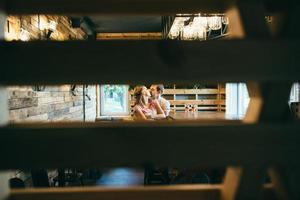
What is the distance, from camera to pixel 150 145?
35.0 inches

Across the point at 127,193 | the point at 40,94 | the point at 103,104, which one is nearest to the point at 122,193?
the point at 127,193

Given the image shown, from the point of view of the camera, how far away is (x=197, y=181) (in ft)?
12.4

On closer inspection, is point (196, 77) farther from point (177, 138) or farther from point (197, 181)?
point (197, 181)

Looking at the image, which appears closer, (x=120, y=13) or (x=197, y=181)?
(x=120, y=13)

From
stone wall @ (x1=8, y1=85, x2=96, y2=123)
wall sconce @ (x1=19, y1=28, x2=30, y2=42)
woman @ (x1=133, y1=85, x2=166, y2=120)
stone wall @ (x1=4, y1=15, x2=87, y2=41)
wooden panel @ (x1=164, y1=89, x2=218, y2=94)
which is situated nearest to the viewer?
stone wall @ (x1=4, y1=15, x2=87, y2=41)

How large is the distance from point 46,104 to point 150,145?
13.3ft

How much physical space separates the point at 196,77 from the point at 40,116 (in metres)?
3.85

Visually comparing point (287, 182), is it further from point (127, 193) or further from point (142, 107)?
point (142, 107)

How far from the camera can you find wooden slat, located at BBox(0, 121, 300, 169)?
87 centimetres

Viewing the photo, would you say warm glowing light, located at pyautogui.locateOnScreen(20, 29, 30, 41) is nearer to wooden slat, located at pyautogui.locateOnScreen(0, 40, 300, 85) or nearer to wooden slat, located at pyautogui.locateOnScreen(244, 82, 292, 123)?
wooden slat, located at pyautogui.locateOnScreen(0, 40, 300, 85)

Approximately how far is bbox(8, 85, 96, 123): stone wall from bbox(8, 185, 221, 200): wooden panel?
211cm

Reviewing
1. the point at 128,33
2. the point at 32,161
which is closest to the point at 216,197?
the point at 32,161

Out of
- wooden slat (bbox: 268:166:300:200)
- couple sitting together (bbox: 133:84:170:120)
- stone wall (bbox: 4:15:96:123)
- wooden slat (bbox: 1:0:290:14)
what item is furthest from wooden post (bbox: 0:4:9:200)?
couple sitting together (bbox: 133:84:170:120)

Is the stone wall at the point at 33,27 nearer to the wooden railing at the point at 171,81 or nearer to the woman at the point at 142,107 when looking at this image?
the woman at the point at 142,107
